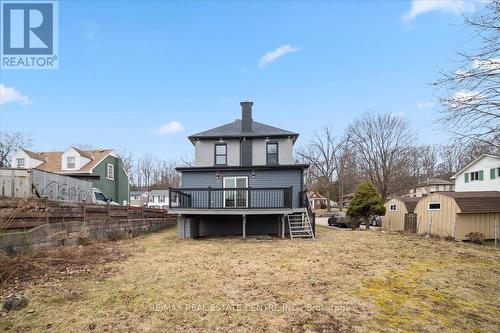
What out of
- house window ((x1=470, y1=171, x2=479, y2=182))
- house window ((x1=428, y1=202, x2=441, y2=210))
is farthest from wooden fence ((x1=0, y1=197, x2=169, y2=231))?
house window ((x1=470, y1=171, x2=479, y2=182))

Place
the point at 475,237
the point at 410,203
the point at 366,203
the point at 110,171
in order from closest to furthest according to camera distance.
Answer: the point at 475,237 < the point at 366,203 < the point at 410,203 < the point at 110,171

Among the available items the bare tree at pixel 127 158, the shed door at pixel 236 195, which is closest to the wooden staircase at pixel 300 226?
the shed door at pixel 236 195

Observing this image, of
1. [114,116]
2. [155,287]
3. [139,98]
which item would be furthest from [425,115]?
[114,116]

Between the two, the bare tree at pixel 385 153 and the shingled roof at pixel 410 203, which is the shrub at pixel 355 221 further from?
the bare tree at pixel 385 153

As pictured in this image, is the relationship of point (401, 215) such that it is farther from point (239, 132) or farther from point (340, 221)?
point (239, 132)

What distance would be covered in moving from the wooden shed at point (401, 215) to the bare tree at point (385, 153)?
46.1ft

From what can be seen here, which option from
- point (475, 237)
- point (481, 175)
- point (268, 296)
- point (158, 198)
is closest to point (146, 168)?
point (158, 198)

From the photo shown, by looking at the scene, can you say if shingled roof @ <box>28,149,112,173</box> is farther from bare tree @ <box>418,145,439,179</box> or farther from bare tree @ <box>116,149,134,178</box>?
bare tree @ <box>418,145,439,179</box>

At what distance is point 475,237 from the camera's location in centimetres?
1684

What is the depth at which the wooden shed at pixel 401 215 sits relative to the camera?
21175mm

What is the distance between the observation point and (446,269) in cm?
851

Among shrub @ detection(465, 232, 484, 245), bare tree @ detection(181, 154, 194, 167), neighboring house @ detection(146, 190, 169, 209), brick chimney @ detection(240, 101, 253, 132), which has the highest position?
brick chimney @ detection(240, 101, 253, 132)

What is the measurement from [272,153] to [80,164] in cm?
1891

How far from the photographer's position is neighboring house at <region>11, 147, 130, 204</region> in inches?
1064
